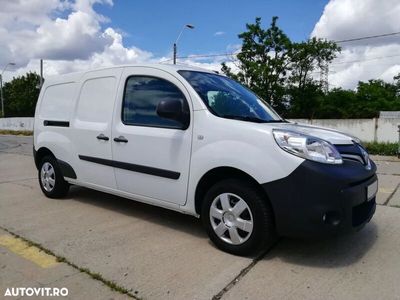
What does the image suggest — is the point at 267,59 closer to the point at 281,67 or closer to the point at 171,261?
the point at 281,67

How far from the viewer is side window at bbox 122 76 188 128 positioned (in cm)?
418

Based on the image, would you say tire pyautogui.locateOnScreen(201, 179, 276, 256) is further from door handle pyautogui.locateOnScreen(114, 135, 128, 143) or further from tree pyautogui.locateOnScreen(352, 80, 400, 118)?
tree pyautogui.locateOnScreen(352, 80, 400, 118)

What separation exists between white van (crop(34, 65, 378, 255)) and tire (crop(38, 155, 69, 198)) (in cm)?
44

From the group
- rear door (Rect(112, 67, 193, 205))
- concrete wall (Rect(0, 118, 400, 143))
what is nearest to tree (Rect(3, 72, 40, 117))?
concrete wall (Rect(0, 118, 400, 143))

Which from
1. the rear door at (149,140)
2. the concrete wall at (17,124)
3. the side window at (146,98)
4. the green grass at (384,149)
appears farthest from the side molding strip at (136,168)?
the concrete wall at (17,124)

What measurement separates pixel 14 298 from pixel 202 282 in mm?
1399

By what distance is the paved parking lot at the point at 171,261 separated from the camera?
303 centimetres

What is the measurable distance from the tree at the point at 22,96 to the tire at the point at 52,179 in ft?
216

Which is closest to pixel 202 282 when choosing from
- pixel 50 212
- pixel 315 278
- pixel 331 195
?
pixel 315 278

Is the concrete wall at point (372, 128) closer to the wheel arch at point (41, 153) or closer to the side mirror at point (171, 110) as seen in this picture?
the wheel arch at point (41, 153)

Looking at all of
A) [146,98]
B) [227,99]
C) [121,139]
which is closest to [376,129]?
[227,99]

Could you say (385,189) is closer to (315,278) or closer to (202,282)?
(315,278)

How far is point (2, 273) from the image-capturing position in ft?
11.0

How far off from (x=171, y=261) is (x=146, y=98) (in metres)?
1.83
